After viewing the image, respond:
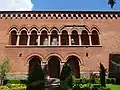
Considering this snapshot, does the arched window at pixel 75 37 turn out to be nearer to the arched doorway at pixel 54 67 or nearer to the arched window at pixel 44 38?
the arched window at pixel 44 38

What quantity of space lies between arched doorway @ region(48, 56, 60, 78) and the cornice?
6.45 meters

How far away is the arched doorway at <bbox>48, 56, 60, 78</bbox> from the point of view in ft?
133

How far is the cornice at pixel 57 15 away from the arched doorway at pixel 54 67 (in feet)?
21.2

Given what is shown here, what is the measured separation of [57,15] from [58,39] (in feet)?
12.1

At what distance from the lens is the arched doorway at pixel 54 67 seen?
4044cm

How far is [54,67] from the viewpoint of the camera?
40.9 m

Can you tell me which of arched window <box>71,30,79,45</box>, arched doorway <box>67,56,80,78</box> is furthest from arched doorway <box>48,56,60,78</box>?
arched window <box>71,30,79,45</box>

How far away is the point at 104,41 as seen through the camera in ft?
136

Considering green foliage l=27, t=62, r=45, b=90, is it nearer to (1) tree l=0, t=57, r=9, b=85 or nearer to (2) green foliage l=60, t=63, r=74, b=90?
(2) green foliage l=60, t=63, r=74, b=90

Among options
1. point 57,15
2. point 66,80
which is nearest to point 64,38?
point 57,15

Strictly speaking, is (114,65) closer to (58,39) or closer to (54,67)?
(54,67)

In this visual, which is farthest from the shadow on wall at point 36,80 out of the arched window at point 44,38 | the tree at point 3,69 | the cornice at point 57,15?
the cornice at point 57,15

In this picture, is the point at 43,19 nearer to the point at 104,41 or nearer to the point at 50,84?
the point at 104,41

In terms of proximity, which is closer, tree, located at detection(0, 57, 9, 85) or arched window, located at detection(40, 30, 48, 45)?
tree, located at detection(0, 57, 9, 85)
